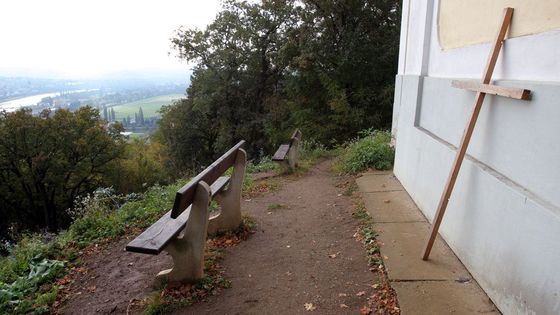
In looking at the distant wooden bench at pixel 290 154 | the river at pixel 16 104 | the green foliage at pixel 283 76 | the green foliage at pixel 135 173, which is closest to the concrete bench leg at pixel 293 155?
the distant wooden bench at pixel 290 154

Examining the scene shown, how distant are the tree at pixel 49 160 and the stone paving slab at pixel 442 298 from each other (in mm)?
21856

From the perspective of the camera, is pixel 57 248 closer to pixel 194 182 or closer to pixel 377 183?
pixel 194 182

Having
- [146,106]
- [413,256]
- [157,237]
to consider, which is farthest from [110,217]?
[146,106]

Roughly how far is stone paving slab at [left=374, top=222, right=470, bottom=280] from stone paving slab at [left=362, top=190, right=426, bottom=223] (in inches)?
7.9

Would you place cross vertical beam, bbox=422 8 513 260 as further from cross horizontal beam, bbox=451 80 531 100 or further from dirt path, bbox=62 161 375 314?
dirt path, bbox=62 161 375 314

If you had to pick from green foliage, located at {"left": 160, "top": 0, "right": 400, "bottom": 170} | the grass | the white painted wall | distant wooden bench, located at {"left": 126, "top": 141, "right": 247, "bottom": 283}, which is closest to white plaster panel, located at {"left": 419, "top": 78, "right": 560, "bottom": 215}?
the white painted wall

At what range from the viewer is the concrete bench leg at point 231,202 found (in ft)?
14.5

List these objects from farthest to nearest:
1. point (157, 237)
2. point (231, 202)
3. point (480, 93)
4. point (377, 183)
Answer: point (377, 183)
point (231, 202)
point (157, 237)
point (480, 93)

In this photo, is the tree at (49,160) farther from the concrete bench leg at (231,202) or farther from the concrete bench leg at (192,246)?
the concrete bench leg at (192,246)

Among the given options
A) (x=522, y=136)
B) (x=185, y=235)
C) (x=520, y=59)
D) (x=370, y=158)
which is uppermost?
(x=520, y=59)

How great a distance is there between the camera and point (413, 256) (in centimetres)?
353

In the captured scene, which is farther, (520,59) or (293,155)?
(293,155)

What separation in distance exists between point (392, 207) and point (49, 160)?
21.3 m

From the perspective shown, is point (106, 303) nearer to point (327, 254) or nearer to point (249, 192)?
point (327, 254)
